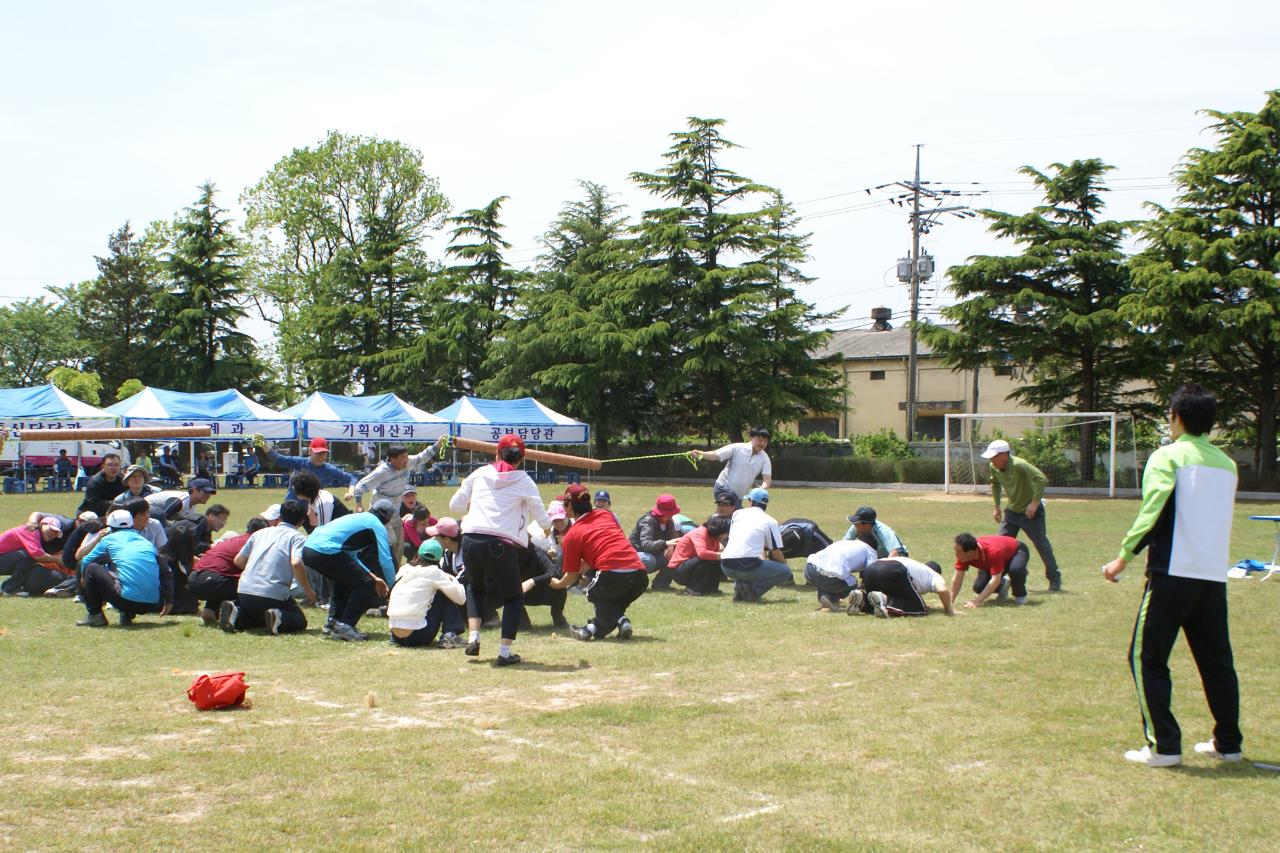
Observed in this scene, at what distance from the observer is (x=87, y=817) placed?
4.79 m

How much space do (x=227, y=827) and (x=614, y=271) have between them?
158ft

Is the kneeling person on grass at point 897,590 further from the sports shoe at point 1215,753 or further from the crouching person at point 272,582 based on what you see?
the crouching person at point 272,582

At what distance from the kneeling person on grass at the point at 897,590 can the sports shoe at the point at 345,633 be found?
4.78m

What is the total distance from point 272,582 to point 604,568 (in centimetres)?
304

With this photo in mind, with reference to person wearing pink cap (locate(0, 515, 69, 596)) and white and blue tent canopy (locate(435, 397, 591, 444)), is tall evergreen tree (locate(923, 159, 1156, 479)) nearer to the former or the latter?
white and blue tent canopy (locate(435, 397, 591, 444))

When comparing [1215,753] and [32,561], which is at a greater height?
[32,561]

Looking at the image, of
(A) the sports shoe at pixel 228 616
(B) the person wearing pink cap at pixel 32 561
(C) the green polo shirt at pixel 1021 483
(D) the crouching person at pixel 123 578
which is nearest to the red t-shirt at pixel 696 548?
(C) the green polo shirt at pixel 1021 483

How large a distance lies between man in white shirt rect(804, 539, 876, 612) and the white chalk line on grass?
5.52 m

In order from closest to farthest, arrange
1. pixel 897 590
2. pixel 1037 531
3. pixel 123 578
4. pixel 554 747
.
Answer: pixel 554 747
pixel 123 578
pixel 897 590
pixel 1037 531

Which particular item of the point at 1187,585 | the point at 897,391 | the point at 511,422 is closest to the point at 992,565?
the point at 1187,585

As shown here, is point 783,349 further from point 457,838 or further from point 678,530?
point 457,838

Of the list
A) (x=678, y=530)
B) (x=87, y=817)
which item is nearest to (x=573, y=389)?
(x=678, y=530)

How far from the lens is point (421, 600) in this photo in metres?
9.22

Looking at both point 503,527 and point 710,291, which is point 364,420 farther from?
point 503,527
